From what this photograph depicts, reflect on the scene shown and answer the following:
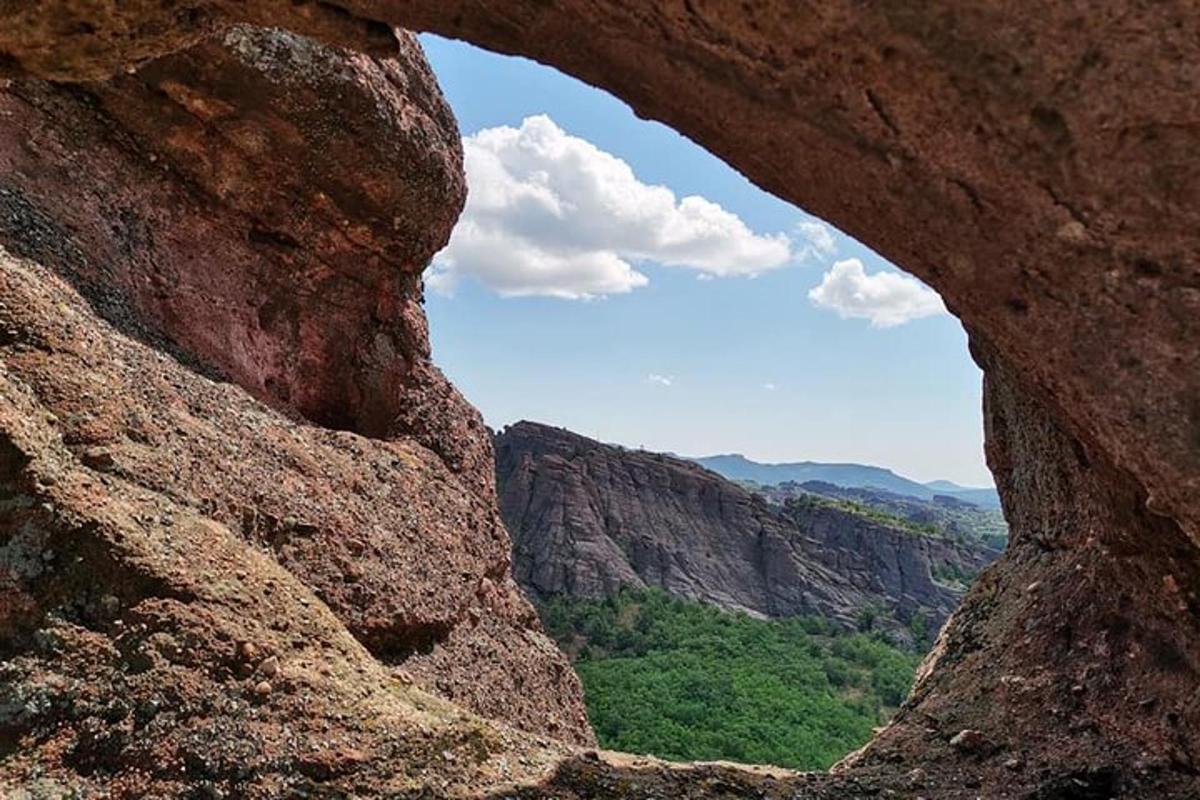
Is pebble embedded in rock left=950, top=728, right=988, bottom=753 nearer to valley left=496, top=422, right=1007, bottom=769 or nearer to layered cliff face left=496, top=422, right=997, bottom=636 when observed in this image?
valley left=496, top=422, right=1007, bottom=769

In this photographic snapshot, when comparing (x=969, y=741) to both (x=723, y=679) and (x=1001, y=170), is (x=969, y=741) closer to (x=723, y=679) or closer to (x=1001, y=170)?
(x=1001, y=170)

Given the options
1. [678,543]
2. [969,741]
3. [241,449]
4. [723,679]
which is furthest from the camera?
[678,543]

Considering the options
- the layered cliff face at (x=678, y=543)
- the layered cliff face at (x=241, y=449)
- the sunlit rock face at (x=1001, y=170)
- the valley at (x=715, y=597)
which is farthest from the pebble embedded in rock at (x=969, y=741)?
the layered cliff face at (x=678, y=543)

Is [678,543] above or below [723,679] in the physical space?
above

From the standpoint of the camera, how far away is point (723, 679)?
165ft

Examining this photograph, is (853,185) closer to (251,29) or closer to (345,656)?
(345,656)

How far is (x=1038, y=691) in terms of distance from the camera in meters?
10.0

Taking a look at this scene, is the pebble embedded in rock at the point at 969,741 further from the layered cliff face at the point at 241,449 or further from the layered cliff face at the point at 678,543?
the layered cliff face at the point at 678,543

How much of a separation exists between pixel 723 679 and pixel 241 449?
4473 centimetres

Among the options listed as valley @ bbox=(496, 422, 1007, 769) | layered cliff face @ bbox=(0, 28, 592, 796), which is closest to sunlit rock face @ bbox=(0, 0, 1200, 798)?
layered cliff face @ bbox=(0, 28, 592, 796)

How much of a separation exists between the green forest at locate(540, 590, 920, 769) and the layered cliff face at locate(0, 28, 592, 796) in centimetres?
2759

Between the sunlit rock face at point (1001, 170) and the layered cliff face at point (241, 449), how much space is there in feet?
0.77

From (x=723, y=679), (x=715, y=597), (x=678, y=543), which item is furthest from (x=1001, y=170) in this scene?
(x=678, y=543)

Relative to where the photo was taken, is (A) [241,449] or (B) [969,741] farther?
(A) [241,449]
